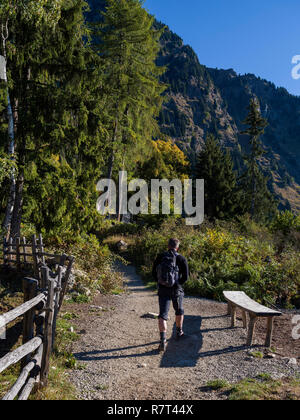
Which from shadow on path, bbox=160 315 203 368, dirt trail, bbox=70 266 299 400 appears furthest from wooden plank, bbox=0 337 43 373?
shadow on path, bbox=160 315 203 368

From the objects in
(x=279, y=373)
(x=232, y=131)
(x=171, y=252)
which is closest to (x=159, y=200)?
(x=171, y=252)

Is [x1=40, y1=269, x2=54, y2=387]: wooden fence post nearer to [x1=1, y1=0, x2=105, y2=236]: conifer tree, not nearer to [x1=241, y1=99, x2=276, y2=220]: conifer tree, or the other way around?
[x1=1, y1=0, x2=105, y2=236]: conifer tree

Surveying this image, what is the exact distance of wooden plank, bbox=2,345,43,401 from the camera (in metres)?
2.87

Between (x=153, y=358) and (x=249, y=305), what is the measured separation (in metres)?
2.37

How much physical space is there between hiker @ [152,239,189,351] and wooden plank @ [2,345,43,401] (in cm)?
243

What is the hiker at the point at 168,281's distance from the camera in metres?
5.75

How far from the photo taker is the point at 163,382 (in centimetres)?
441

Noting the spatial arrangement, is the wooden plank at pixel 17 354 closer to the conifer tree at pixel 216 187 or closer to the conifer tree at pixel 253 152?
the conifer tree at pixel 216 187

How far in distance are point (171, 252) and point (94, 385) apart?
2.65m

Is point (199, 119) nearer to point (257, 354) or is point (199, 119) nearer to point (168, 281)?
point (168, 281)

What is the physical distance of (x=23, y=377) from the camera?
3.29 m

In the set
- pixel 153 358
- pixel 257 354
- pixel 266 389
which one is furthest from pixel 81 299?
pixel 266 389

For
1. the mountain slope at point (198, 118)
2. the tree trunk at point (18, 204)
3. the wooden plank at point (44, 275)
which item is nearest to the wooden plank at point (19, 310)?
the wooden plank at point (44, 275)
